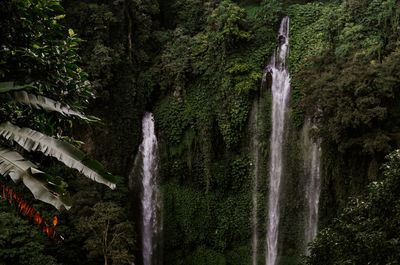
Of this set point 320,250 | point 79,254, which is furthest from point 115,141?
point 320,250

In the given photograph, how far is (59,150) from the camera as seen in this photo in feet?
9.89

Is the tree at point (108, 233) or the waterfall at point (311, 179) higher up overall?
the waterfall at point (311, 179)

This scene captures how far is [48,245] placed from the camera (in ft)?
34.3

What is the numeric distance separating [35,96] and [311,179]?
998 cm

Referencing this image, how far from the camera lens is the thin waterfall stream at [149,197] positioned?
1363 cm

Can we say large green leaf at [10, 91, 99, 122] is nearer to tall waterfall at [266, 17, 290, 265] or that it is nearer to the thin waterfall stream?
tall waterfall at [266, 17, 290, 265]

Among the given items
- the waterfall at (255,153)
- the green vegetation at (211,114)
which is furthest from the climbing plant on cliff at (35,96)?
the waterfall at (255,153)

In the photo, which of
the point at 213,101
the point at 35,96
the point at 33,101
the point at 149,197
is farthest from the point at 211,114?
the point at 33,101

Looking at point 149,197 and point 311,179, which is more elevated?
point 311,179

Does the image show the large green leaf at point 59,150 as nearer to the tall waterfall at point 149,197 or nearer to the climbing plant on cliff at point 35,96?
the climbing plant on cliff at point 35,96

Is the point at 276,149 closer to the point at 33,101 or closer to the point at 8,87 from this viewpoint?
the point at 33,101

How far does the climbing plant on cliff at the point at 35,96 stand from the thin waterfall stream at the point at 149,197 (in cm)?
868

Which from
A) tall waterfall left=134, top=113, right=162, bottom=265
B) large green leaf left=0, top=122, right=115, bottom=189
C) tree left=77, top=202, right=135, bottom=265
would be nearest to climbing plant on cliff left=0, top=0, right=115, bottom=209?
large green leaf left=0, top=122, right=115, bottom=189

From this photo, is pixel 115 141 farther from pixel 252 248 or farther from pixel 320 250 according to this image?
pixel 320 250
